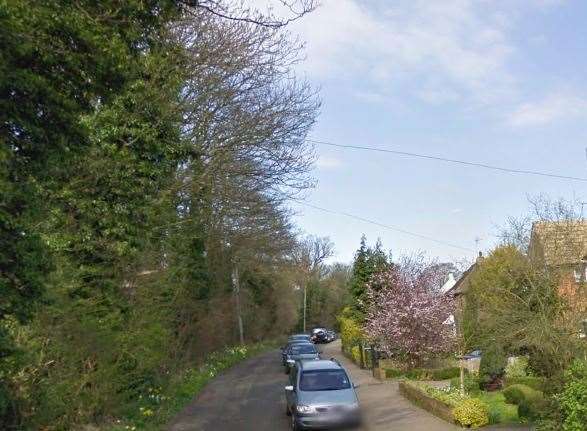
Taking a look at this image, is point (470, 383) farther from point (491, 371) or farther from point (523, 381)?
point (523, 381)

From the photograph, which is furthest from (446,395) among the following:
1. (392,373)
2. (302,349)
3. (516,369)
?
(302,349)

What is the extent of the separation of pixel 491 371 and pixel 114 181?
14277mm

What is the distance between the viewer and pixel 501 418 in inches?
631

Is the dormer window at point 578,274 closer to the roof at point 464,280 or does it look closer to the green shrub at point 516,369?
the green shrub at point 516,369

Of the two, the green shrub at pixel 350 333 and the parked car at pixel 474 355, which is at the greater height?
the green shrub at pixel 350 333

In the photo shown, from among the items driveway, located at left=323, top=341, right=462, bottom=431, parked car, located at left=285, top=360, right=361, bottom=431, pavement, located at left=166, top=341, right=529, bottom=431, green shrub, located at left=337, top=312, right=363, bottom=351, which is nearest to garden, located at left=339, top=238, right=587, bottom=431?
driveway, located at left=323, top=341, right=462, bottom=431

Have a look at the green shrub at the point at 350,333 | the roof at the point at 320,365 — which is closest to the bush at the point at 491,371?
the roof at the point at 320,365

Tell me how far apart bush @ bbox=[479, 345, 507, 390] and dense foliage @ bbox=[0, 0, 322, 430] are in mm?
8568

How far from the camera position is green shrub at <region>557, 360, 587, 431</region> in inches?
372

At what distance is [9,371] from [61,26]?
15.3ft

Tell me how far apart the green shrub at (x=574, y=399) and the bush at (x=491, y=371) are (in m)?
11.7

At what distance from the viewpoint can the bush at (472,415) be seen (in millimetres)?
14727

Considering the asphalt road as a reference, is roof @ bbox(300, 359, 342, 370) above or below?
above

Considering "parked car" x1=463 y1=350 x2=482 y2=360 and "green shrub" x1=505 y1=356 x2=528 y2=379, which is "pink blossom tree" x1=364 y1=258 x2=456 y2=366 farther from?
"green shrub" x1=505 y1=356 x2=528 y2=379
